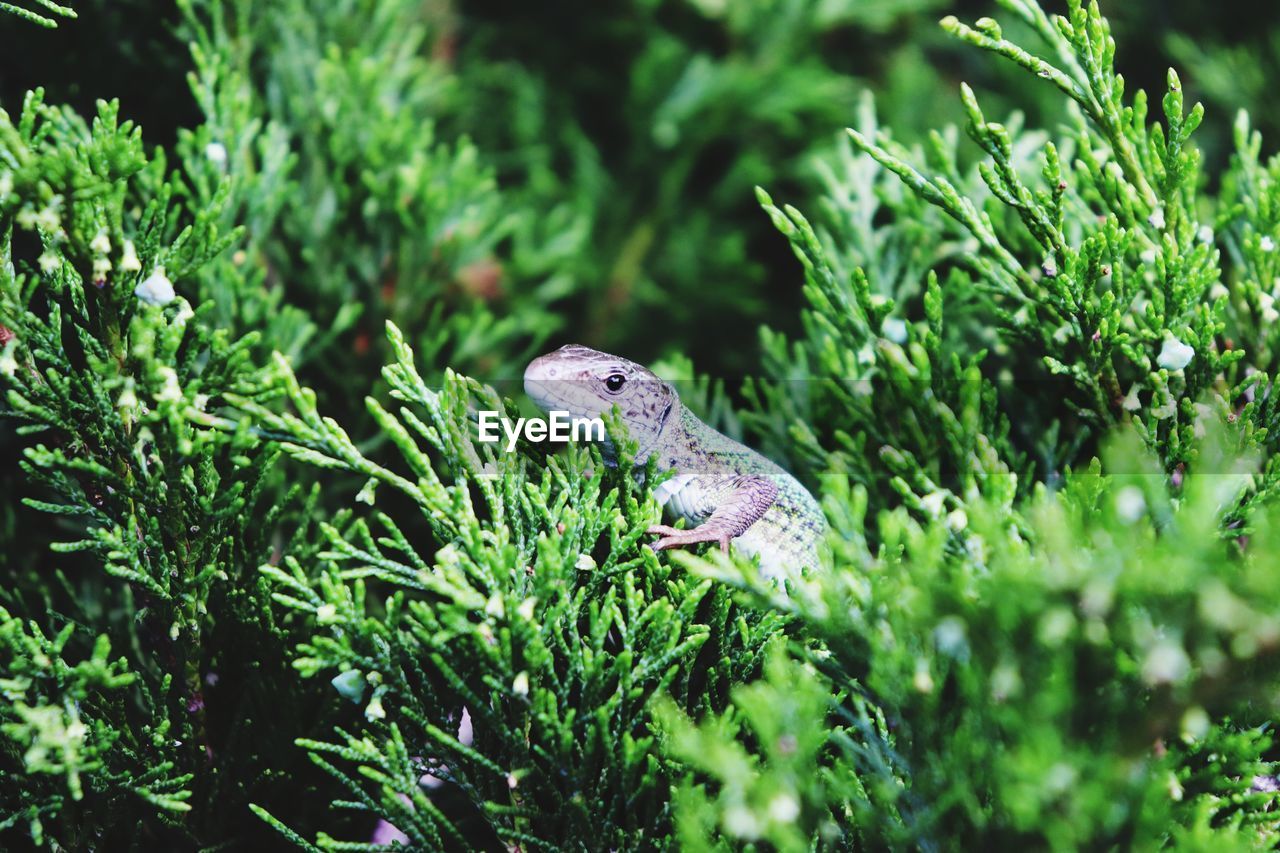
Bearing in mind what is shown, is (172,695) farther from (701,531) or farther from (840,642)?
(840,642)

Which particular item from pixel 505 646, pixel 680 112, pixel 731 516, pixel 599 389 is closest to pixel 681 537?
pixel 731 516

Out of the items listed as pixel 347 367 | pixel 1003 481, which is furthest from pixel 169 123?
pixel 1003 481

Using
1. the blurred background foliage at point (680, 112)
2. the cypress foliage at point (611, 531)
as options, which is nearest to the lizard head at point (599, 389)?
the cypress foliage at point (611, 531)

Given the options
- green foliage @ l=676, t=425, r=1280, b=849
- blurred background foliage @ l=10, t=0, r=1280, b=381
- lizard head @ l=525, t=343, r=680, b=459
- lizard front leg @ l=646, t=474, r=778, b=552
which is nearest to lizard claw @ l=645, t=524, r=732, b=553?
lizard front leg @ l=646, t=474, r=778, b=552

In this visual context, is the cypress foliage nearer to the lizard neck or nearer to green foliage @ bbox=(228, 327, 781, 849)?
green foliage @ bbox=(228, 327, 781, 849)

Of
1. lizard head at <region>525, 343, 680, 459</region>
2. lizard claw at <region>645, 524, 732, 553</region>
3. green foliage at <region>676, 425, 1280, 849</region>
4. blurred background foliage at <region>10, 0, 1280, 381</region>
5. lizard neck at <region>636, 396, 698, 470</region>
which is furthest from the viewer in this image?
blurred background foliage at <region>10, 0, 1280, 381</region>

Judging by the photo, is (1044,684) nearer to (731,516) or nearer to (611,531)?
(611,531)
